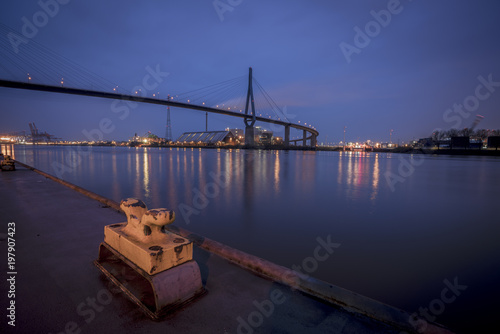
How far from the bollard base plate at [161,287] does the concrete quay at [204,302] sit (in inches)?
2.0

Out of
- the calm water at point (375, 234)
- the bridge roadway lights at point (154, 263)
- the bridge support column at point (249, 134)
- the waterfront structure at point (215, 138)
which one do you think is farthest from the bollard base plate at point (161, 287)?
the waterfront structure at point (215, 138)

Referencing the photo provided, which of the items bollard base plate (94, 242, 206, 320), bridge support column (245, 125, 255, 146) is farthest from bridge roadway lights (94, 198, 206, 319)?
bridge support column (245, 125, 255, 146)

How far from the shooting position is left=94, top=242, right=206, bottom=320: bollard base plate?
69.6 inches

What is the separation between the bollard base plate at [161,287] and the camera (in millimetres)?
1769

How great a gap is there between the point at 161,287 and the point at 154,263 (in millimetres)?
181

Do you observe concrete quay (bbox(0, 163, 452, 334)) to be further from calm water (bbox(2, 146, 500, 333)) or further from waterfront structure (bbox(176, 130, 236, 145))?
waterfront structure (bbox(176, 130, 236, 145))

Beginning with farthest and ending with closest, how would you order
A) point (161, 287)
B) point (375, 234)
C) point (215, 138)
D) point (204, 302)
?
point (215, 138) → point (375, 234) → point (204, 302) → point (161, 287)

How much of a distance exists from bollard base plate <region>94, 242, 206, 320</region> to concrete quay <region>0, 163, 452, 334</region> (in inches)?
2.0

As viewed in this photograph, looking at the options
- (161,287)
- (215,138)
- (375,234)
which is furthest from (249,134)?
(161,287)

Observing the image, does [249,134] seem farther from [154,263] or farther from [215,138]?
[154,263]

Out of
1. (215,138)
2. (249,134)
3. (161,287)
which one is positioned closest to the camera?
(161,287)

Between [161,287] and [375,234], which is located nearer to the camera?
[161,287]

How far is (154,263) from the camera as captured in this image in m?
1.79

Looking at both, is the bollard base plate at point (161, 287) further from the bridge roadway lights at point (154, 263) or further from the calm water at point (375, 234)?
the calm water at point (375, 234)
